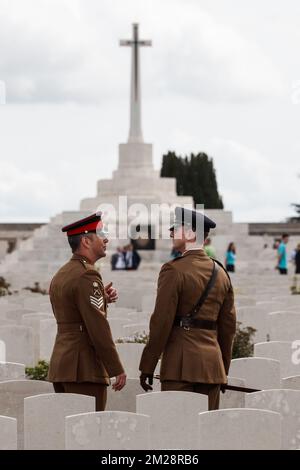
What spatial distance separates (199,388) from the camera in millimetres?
6105

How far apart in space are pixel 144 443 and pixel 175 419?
0.53m

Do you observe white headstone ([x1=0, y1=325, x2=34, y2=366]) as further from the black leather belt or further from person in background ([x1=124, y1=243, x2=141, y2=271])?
person in background ([x1=124, y1=243, x2=141, y2=271])

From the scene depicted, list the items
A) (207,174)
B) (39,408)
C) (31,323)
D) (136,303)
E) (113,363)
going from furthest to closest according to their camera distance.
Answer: (207,174) → (136,303) → (31,323) → (113,363) → (39,408)

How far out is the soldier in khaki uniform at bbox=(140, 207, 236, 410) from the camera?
19.6 feet

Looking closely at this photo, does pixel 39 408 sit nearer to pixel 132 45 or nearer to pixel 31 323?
pixel 31 323

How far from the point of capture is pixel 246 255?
3572 centimetres

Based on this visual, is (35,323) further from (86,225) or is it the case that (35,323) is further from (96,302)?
(96,302)

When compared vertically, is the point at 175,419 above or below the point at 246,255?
below

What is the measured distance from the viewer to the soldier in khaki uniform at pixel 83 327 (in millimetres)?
5957

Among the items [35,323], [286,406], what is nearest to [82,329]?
[286,406]

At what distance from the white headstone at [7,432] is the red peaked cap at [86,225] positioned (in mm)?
1571

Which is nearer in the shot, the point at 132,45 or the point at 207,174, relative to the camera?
the point at 132,45

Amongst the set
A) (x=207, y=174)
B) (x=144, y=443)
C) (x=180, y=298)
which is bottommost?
(x=144, y=443)

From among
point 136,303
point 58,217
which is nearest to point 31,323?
point 136,303
